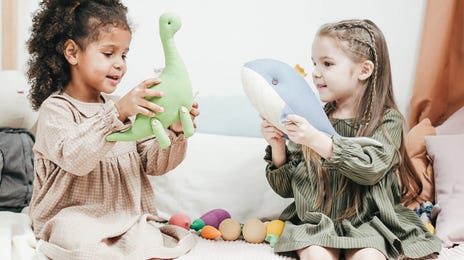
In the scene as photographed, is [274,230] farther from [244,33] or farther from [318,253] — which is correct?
[244,33]

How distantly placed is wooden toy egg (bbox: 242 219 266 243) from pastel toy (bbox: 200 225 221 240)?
0.07 meters

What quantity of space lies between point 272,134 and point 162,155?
0.27m

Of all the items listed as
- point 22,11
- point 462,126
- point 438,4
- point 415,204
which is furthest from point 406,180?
point 22,11

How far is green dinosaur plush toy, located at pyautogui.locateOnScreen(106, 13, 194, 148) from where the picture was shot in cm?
120

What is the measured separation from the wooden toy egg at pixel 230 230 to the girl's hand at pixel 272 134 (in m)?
0.22

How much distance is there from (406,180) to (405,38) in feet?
1.98

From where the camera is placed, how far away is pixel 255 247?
1.35 metres

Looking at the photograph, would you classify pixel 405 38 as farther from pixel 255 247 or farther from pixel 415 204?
pixel 255 247

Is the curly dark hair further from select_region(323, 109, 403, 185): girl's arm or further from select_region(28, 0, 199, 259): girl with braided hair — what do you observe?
select_region(323, 109, 403, 185): girl's arm

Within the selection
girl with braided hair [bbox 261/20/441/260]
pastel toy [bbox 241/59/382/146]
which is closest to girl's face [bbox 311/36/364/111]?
girl with braided hair [bbox 261/20/441/260]

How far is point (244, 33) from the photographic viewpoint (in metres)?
1.90

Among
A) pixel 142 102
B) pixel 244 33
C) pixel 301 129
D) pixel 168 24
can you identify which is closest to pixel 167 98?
pixel 142 102

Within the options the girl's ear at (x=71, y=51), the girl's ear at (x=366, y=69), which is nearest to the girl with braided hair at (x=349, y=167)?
the girl's ear at (x=366, y=69)

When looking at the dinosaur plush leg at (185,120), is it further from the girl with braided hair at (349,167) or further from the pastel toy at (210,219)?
the pastel toy at (210,219)
